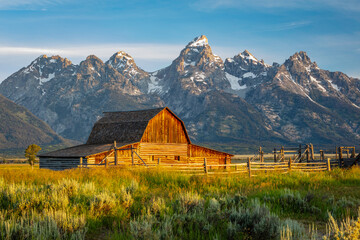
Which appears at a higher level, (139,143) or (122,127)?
(122,127)

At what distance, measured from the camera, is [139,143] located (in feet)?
124

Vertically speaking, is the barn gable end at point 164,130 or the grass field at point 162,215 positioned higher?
the barn gable end at point 164,130

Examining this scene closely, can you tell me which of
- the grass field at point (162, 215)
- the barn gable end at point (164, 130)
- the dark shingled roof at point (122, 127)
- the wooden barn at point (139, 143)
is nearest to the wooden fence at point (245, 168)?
the grass field at point (162, 215)

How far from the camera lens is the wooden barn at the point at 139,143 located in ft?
118

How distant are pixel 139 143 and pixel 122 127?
199 inches

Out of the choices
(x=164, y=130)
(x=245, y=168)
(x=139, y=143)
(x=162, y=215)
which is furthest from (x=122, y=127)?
(x=162, y=215)

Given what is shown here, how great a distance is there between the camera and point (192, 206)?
9.23 meters

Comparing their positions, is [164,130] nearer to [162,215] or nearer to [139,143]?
[139,143]

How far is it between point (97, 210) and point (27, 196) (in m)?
2.22

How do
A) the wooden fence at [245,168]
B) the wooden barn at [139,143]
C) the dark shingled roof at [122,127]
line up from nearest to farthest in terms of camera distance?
the wooden fence at [245,168], the wooden barn at [139,143], the dark shingled roof at [122,127]

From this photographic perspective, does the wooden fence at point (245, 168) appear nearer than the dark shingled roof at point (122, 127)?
Yes

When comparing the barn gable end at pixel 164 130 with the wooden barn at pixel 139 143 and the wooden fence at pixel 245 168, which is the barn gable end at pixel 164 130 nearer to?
the wooden barn at pixel 139 143

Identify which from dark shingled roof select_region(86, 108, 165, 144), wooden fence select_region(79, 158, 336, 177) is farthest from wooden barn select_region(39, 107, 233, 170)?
wooden fence select_region(79, 158, 336, 177)

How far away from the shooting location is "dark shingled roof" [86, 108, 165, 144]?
39.1 m
